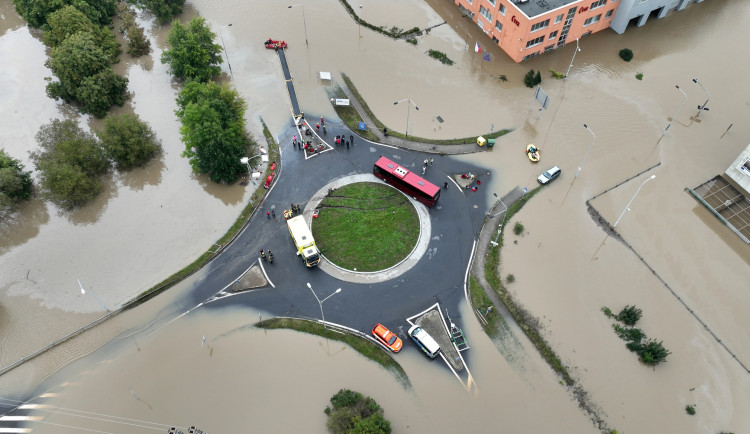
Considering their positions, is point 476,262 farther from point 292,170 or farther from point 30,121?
point 30,121

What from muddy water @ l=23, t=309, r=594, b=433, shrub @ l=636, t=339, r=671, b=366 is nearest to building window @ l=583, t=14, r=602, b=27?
shrub @ l=636, t=339, r=671, b=366

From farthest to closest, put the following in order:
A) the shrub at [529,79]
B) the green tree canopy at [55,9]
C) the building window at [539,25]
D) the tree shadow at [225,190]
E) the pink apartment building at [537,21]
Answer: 1. the green tree canopy at [55,9]
2. the shrub at [529,79]
3. the building window at [539,25]
4. the pink apartment building at [537,21]
5. the tree shadow at [225,190]

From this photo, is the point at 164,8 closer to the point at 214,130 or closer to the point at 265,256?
the point at 214,130

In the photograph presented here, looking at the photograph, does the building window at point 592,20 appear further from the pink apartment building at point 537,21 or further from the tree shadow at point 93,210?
the tree shadow at point 93,210

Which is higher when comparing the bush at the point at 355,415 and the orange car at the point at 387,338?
the orange car at the point at 387,338

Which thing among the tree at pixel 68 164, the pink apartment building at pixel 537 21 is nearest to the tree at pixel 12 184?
the tree at pixel 68 164

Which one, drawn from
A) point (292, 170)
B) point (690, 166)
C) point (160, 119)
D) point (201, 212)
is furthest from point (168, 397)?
point (690, 166)

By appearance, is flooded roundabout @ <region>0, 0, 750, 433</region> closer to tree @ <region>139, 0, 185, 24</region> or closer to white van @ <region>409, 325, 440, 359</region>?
white van @ <region>409, 325, 440, 359</region>

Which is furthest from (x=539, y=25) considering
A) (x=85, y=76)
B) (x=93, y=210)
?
(x=93, y=210)

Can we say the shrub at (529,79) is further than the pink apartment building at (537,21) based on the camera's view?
Yes
